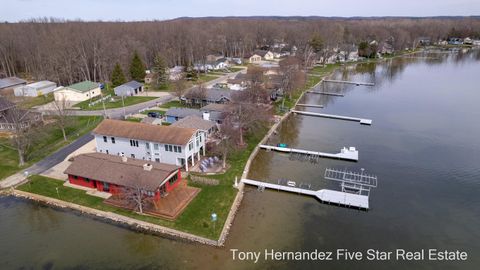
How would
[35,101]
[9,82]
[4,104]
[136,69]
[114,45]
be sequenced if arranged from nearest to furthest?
[4,104]
[35,101]
[9,82]
[136,69]
[114,45]

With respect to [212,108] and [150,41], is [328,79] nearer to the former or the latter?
[212,108]

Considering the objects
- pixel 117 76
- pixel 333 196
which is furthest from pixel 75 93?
pixel 333 196

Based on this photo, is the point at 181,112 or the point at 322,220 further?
the point at 181,112

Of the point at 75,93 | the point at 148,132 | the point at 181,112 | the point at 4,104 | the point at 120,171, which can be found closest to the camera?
the point at 120,171

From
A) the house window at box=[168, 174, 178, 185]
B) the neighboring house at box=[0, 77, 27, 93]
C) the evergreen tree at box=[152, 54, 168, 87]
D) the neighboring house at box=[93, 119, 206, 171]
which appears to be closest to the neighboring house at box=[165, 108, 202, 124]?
the neighboring house at box=[93, 119, 206, 171]

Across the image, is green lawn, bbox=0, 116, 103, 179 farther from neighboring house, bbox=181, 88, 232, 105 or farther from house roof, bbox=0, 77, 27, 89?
house roof, bbox=0, 77, 27, 89

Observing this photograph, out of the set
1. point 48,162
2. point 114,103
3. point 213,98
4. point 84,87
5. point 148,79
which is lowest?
point 48,162

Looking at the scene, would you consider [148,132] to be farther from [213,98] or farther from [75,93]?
[75,93]
